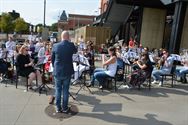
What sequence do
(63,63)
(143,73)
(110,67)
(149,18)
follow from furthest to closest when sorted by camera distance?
(149,18), (143,73), (110,67), (63,63)

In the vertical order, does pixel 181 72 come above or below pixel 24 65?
below

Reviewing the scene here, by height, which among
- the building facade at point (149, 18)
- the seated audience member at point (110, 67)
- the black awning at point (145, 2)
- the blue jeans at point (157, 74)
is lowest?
the blue jeans at point (157, 74)

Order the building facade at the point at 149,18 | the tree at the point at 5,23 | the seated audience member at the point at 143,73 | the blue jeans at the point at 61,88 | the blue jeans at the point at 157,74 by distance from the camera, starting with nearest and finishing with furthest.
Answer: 1. the blue jeans at the point at 61,88
2. the seated audience member at the point at 143,73
3. the blue jeans at the point at 157,74
4. the building facade at the point at 149,18
5. the tree at the point at 5,23

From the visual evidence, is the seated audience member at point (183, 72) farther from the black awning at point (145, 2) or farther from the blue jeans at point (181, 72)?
the black awning at point (145, 2)

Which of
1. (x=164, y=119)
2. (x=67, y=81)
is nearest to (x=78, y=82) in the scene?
(x=67, y=81)

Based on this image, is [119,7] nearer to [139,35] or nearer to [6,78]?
[139,35]

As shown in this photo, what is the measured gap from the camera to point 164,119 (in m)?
6.36

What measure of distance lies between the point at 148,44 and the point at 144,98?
16902 millimetres

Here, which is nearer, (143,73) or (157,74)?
(143,73)

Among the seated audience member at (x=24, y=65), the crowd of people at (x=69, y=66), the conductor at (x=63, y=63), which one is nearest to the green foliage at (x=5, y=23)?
the crowd of people at (x=69, y=66)

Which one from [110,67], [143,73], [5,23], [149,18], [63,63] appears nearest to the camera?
[63,63]

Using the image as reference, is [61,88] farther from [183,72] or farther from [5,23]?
[5,23]

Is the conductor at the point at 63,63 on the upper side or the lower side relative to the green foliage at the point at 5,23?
lower

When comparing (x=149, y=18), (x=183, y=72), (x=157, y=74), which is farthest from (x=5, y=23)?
(x=183, y=72)
